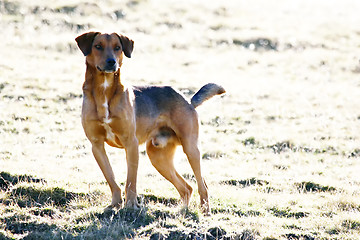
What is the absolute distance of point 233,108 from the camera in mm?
16359

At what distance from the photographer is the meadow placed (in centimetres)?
775

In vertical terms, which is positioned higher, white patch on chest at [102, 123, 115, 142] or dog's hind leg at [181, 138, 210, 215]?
white patch on chest at [102, 123, 115, 142]

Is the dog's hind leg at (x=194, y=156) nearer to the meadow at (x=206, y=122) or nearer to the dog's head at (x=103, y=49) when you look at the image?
the meadow at (x=206, y=122)

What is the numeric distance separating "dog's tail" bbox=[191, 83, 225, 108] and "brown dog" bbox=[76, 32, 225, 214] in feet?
1.30

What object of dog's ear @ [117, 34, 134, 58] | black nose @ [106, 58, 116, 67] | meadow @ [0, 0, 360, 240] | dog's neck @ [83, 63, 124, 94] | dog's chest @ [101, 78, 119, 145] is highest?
dog's ear @ [117, 34, 134, 58]

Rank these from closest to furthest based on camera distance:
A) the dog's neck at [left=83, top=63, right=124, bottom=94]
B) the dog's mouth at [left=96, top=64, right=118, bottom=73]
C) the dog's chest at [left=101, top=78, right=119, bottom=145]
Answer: the dog's mouth at [left=96, top=64, right=118, bottom=73] → the dog's chest at [left=101, top=78, right=119, bottom=145] → the dog's neck at [left=83, top=63, right=124, bottom=94]

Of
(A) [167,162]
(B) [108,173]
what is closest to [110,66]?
(B) [108,173]

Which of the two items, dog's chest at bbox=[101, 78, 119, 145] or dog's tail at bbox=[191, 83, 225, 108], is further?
dog's tail at bbox=[191, 83, 225, 108]

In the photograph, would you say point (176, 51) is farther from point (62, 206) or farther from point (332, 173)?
point (62, 206)

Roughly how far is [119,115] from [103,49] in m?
0.89

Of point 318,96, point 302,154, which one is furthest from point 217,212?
point 318,96

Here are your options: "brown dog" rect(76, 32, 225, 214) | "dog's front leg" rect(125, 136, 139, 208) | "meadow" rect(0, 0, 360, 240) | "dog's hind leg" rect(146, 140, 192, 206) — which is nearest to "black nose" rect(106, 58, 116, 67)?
"brown dog" rect(76, 32, 225, 214)

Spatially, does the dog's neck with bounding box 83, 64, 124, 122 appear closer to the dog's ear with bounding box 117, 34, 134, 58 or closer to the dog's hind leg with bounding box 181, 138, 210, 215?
the dog's ear with bounding box 117, 34, 134, 58

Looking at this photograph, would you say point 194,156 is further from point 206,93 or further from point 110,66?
point 110,66
